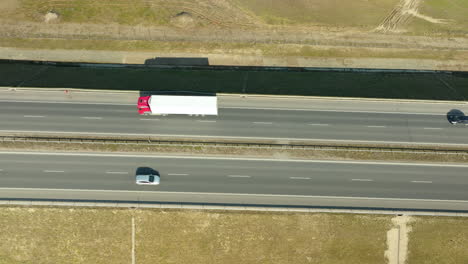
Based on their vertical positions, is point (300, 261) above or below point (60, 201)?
below

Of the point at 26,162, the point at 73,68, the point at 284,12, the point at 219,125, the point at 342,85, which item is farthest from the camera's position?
the point at 284,12

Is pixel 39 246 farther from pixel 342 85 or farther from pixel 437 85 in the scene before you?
pixel 437 85

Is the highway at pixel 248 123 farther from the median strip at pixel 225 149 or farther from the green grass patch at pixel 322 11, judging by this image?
the green grass patch at pixel 322 11

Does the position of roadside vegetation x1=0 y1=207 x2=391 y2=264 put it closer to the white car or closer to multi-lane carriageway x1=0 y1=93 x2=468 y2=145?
the white car

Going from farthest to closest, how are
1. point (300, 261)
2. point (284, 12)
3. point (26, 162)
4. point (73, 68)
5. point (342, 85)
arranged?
point (284, 12)
point (73, 68)
point (342, 85)
point (26, 162)
point (300, 261)

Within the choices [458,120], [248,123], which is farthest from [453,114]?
[248,123]

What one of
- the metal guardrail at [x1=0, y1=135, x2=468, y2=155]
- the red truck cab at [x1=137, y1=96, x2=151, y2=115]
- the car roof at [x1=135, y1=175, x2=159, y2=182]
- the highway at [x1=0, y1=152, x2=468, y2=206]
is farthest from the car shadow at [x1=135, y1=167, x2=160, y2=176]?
the red truck cab at [x1=137, y1=96, x2=151, y2=115]

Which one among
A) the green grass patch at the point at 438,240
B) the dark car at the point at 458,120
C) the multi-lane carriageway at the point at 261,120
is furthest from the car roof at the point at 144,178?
the dark car at the point at 458,120

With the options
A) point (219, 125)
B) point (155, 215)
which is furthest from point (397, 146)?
point (155, 215)
